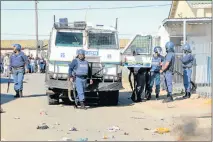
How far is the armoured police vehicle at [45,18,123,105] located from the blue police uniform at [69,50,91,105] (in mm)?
474

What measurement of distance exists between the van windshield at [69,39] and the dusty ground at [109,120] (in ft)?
6.20

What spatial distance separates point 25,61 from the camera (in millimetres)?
15781

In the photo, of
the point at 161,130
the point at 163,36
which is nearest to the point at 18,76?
the point at 161,130

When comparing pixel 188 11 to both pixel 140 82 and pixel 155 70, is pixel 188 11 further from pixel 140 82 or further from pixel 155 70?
pixel 140 82

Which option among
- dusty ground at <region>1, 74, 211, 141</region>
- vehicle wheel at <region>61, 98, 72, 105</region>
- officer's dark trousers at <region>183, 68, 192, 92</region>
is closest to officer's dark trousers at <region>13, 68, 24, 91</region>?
dusty ground at <region>1, 74, 211, 141</region>

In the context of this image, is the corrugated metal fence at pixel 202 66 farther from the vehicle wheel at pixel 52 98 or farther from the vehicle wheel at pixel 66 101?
the vehicle wheel at pixel 52 98

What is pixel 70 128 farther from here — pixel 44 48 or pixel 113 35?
pixel 44 48

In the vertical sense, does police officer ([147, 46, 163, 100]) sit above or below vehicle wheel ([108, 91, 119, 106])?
above

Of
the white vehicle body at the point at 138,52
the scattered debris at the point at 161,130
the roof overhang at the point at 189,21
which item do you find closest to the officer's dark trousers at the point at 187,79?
the white vehicle body at the point at 138,52

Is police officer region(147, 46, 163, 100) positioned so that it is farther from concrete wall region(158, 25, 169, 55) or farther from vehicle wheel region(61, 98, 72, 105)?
concrete wall region(158, 25, 169, 55)

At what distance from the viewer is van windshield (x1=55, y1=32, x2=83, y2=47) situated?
45.4ft

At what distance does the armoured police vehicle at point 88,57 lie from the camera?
44.0 ft

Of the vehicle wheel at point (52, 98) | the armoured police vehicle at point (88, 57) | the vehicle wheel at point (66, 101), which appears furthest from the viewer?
the vehicle wheel at point (66, 101)

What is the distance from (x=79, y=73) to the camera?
12.8m
